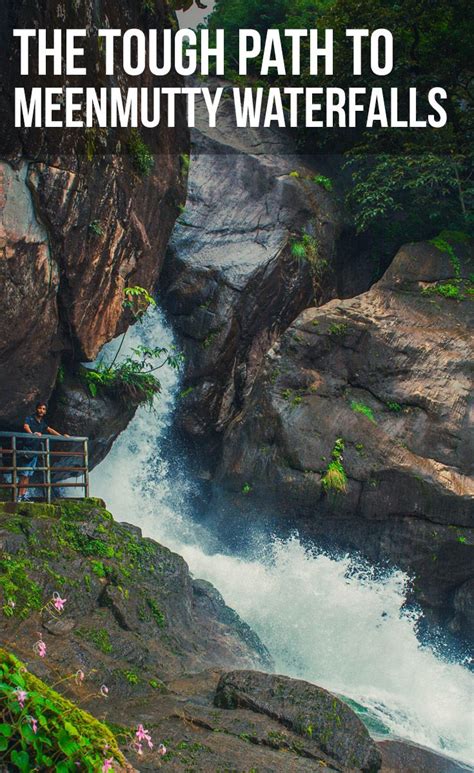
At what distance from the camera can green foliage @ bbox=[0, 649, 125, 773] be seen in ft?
10.6

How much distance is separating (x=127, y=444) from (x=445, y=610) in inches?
333

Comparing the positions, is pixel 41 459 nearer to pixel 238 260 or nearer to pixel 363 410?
pixel 363 410

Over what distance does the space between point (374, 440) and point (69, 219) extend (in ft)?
26.9

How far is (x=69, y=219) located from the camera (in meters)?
12.0

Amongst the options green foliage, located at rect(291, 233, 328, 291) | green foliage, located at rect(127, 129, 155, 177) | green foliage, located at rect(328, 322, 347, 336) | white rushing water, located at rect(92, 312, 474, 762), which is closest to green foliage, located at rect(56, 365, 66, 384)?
white rushing water, located at rect(92, 312, 474, 762)

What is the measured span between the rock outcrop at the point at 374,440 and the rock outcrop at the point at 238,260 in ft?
5.01

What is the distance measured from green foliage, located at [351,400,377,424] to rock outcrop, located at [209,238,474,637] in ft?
0.08

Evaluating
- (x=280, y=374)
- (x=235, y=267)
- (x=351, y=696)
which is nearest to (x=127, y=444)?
(x=280, y=374)

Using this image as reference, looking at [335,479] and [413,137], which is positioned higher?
[413,137]

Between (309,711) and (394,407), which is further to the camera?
(394,407)

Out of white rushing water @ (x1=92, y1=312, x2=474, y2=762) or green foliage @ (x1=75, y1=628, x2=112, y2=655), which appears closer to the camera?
green foliage @ (x1=75, y1=628, x2=112, y2=655)

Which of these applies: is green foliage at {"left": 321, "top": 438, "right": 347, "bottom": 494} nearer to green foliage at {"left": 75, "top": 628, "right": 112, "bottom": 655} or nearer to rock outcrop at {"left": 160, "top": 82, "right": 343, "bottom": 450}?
rock outcrop at {"left": 160, "top": 82, "right": 343, "bottom": 450}

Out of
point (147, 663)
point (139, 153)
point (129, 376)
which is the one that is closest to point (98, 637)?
point (147, 663)

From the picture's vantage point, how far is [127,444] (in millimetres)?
17344
